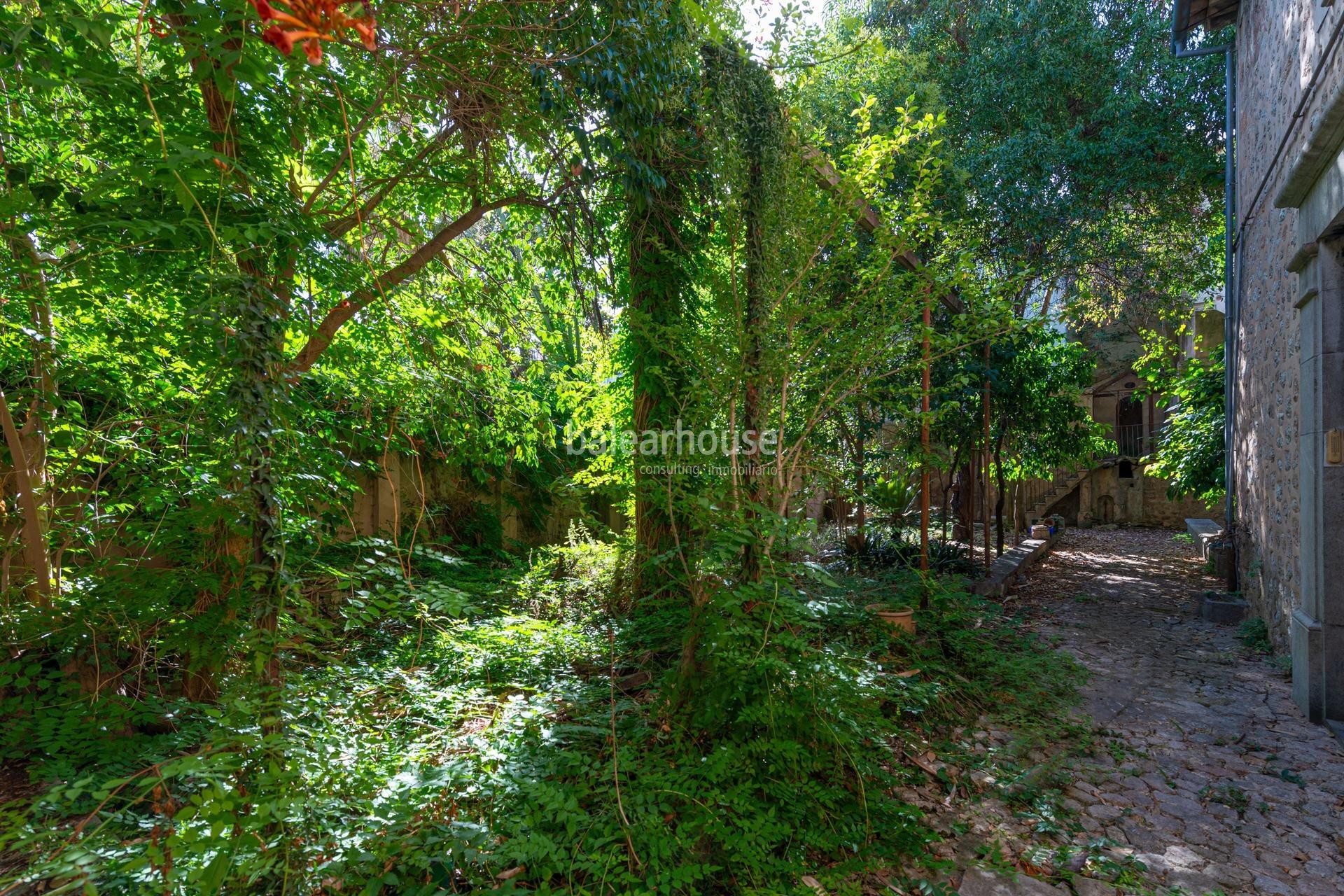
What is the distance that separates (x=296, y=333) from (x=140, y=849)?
7.64ft

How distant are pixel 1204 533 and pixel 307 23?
453 inches

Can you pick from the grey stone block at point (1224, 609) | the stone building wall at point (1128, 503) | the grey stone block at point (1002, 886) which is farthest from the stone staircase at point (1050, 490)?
the grey stone block at point (1002, 886)

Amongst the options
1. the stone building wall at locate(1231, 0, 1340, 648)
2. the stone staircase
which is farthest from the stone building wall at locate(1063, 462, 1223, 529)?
the stone building wall at locate(1231, 0, 1340, 648)

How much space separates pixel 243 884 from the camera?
1667 mm

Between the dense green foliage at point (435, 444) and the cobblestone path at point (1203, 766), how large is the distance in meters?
0.49

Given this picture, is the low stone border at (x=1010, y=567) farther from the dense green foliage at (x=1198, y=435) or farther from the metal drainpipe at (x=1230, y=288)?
the metal drainpipe at (x=1230, y=288)

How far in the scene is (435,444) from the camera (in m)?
5.60

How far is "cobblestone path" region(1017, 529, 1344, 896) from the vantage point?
8.09ft

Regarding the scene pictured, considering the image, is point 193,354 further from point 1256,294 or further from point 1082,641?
point 1256,294

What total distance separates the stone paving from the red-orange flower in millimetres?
2949

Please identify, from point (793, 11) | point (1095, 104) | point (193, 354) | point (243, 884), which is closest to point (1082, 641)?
point (793, 11)

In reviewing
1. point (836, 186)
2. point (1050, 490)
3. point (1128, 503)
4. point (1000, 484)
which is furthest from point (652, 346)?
point (1128, 503)

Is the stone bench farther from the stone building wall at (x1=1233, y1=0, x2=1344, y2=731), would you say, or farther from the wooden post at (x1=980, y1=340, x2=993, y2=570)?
the wooden post at (x1=980, y1=340, x2=993, y2=570)

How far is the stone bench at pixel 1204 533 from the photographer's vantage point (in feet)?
26.2
